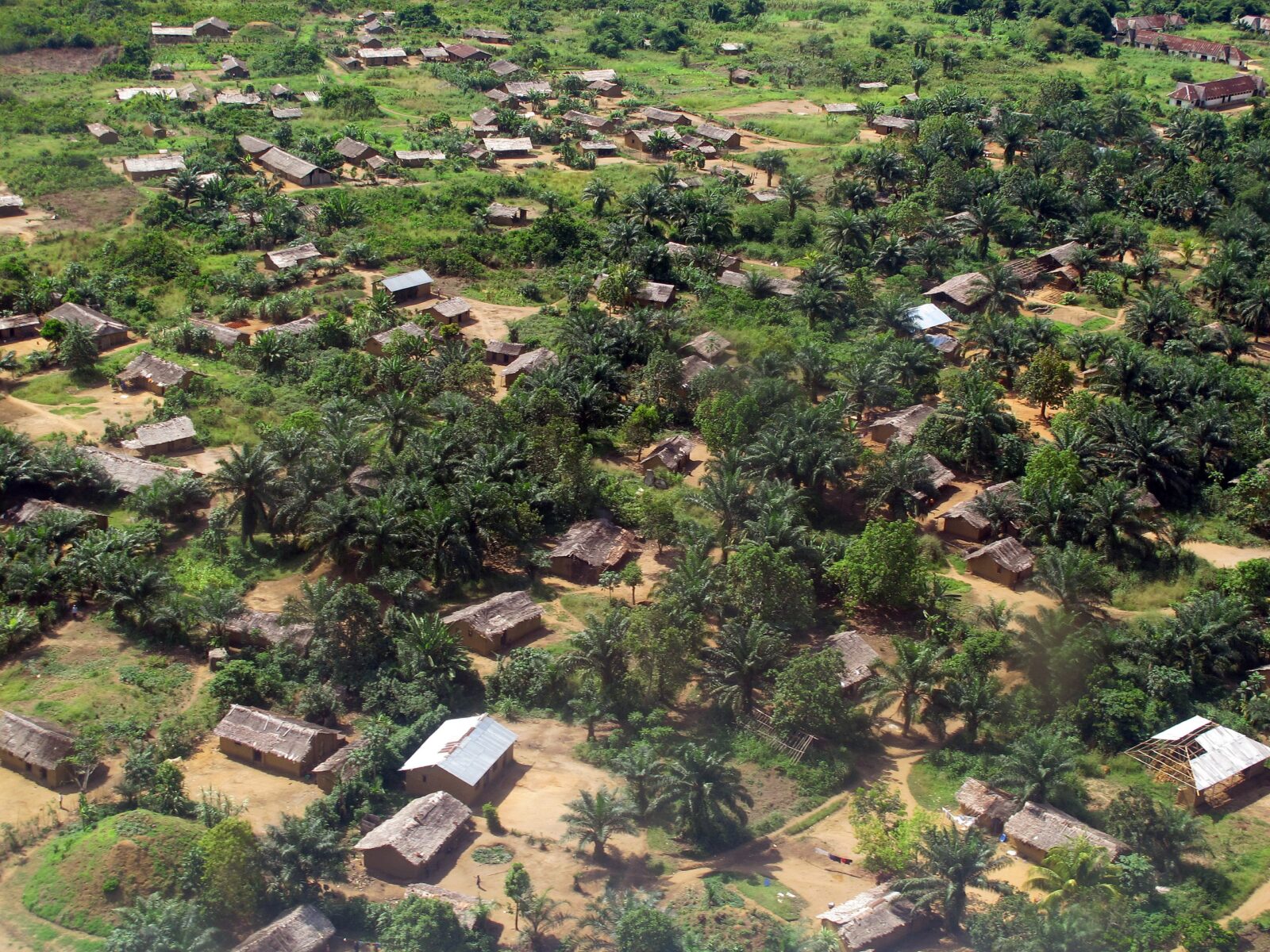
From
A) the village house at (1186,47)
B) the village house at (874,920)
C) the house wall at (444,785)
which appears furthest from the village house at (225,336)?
the village house at (1186,47)

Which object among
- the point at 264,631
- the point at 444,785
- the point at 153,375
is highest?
the point at 153,375

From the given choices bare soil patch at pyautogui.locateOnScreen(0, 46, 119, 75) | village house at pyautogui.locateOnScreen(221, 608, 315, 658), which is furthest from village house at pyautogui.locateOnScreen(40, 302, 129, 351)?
bare soil patch at pyautogui.locateOnScreen(0, 46, 119, 75)

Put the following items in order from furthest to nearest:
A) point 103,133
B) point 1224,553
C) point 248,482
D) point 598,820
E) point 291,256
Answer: point 103,133 < point 291,256 < point 1224,553 < point 248,482 < point 598,820

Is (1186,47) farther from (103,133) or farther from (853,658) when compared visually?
(853,658)

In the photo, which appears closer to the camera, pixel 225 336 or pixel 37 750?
pixel 37 750

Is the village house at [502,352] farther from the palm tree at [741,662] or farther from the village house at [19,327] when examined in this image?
the palm tree at [741,662]

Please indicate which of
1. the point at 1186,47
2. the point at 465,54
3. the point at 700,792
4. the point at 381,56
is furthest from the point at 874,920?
the point at 1186,47

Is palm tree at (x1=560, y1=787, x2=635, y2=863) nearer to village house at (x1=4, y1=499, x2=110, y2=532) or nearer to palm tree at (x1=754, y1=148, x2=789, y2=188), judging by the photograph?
village house at (x1=4, y1=499, x2=110, y2=532)
